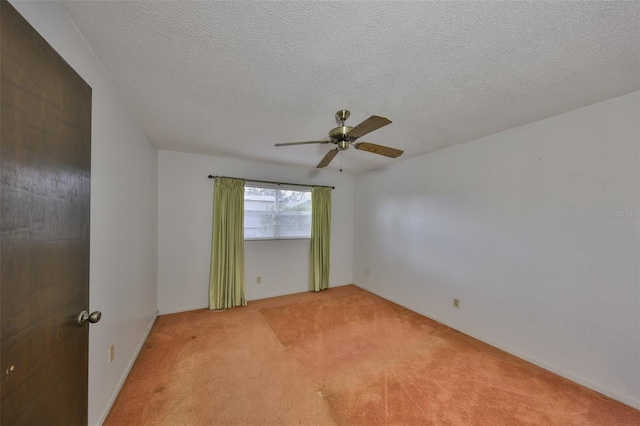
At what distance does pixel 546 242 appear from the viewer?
2.23 metres

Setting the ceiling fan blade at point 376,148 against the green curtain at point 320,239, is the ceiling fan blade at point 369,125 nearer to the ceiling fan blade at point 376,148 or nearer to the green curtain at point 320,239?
the ceiling fan blade at point 376,148

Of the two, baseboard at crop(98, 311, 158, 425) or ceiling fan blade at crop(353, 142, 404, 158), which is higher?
ceiling fan blade at crop(353, 142, 404, 158)

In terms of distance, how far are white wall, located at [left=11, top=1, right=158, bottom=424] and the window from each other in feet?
5.09

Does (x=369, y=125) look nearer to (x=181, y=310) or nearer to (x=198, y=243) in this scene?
(x=198, y=243)

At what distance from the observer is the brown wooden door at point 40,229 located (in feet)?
2.18

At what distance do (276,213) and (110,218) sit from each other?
2544mm

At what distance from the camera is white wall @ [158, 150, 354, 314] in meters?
3.34

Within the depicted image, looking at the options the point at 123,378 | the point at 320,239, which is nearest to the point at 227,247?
the point at 320,239

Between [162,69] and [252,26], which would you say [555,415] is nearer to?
[252,26]

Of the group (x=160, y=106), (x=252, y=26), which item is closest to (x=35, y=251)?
(x=252, y=26)

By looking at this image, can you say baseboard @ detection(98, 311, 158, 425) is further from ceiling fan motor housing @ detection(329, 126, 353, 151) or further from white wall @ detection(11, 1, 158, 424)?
ceiling fan motor housing @ detection(329, 126, 353, 151)

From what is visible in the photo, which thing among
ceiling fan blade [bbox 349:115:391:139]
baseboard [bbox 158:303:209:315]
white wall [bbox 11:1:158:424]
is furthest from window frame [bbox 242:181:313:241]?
ceiling fan blade [bbox 349:115:391:139]

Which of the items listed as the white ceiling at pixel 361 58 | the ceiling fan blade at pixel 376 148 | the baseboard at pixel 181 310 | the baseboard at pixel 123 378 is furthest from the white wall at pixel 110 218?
the ceiling fan blade at pixel 376 148

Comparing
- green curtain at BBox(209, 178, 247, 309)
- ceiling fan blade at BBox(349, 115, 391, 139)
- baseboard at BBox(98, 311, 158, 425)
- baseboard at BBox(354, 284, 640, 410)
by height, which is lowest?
baseboard at BBox(354, 284, 640, 410)
